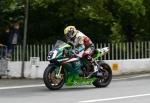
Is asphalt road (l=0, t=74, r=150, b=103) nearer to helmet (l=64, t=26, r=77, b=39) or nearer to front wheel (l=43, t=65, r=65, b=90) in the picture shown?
front wheel (l=43, t=65, r=65, b=90)

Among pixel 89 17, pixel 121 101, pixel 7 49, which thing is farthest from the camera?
pixel 89 17

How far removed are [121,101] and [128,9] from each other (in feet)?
31.3

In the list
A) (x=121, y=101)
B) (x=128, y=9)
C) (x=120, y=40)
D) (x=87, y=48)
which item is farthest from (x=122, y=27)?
(x=121, y=101)

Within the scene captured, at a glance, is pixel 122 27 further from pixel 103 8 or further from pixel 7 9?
pixel 7 9

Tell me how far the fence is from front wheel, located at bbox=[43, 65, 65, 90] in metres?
4.66

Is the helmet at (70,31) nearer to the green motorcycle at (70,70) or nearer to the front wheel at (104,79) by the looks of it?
the green motorcycle at (70,70)

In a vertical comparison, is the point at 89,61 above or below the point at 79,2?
below

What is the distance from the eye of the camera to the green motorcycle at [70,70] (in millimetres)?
15664

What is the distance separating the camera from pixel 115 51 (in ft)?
69.4

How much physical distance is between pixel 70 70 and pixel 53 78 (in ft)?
1.79

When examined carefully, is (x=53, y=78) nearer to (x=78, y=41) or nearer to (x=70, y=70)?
(x=70, y=70)

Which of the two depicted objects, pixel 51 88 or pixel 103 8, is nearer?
pixel 51 88

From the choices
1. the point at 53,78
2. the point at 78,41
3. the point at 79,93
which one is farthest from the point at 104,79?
the point at 79,93

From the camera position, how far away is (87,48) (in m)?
16.4
